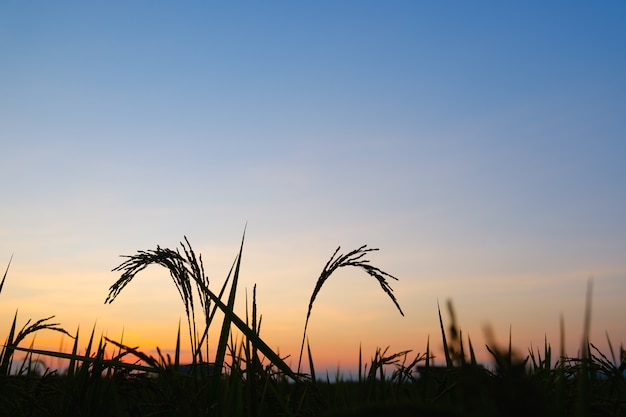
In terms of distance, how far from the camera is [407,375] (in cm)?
374

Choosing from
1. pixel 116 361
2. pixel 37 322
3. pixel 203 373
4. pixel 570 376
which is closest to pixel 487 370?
pixel 570 376

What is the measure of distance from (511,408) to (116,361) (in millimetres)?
2788

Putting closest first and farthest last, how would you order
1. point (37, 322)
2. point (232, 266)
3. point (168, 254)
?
point (37, 322), point (168, 254), point (232, 266)

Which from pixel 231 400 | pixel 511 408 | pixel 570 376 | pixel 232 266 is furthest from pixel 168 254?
pixel 511 408

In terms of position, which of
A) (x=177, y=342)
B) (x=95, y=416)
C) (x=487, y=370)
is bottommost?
(x=95, y=416)

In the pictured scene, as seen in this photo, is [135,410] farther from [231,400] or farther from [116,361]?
[231,400]

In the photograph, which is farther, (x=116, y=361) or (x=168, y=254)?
(x=168, y=254)

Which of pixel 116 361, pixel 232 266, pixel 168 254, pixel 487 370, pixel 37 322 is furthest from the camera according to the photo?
pixel 232 266

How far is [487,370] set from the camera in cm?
301

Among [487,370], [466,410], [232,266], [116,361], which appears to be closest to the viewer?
[466,410]

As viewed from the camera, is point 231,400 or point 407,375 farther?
point 407,375

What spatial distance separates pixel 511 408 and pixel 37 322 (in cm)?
327

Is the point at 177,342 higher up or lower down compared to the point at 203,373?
higher up

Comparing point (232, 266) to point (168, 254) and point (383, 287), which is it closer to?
point (168, 254)
